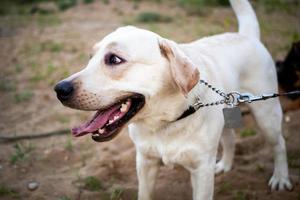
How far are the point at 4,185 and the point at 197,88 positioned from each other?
6.27ft

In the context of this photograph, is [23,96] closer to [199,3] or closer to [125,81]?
[125,81]

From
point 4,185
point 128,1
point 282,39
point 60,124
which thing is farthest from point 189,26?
point 4,185

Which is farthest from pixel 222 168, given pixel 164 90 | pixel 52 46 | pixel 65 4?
pixel 65 4

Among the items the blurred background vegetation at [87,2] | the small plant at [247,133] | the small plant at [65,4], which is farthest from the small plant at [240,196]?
the small plant at [65,4]

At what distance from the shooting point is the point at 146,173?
2896 mm

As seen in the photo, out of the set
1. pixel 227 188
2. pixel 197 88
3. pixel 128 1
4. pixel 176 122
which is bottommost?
pixel 128 1

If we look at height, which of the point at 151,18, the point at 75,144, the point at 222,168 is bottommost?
the point at 151,18

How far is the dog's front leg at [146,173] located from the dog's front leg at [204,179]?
0.31 m

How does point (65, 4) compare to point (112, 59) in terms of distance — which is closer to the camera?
point (112, 59)

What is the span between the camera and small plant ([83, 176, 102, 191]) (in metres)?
3.42

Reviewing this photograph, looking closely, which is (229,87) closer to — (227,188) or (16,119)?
(227,188)

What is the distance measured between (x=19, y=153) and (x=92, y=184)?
0.86 meters

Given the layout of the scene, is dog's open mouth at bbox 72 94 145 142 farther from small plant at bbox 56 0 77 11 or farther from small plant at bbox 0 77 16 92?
small plant at bbox 56 0 77 11

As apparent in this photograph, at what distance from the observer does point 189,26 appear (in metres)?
7.84
